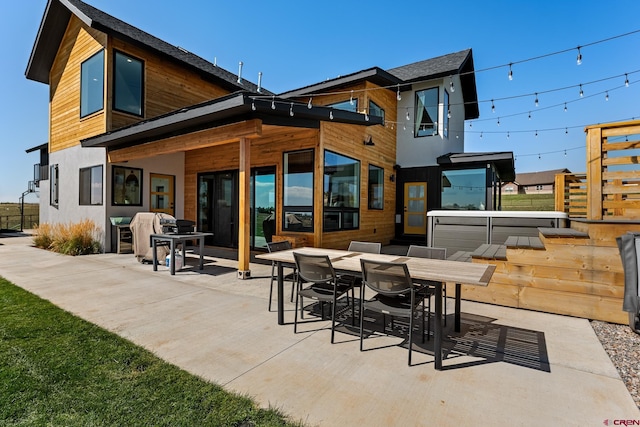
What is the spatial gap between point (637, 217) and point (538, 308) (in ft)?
5.69

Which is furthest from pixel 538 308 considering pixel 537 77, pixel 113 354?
pixel 537 77

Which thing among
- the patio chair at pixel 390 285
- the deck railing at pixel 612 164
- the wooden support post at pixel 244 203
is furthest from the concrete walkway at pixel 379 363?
the deck railing at pixel 612 164

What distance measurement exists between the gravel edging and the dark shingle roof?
1084 cm

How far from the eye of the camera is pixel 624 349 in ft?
8.98

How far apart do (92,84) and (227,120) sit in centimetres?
610

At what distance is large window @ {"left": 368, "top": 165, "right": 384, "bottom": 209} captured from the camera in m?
8.86

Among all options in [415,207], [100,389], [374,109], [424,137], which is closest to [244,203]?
[100,389]

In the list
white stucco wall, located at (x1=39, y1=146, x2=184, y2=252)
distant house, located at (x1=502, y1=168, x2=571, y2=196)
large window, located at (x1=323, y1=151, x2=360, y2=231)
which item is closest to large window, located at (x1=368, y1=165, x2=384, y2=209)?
large window, located at (x1=323, y1=151, x2=360, y2=231)

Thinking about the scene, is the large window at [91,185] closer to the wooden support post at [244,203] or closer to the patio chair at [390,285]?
the wooden support post at [244,203]

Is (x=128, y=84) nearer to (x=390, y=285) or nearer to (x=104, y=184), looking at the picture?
(x=104, y=184)

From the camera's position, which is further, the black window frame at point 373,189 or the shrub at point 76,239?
the black window frame at point 373,189

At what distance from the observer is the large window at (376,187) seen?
349 inches

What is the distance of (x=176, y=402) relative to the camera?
74.1 inches

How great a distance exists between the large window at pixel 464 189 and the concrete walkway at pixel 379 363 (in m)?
6.15
